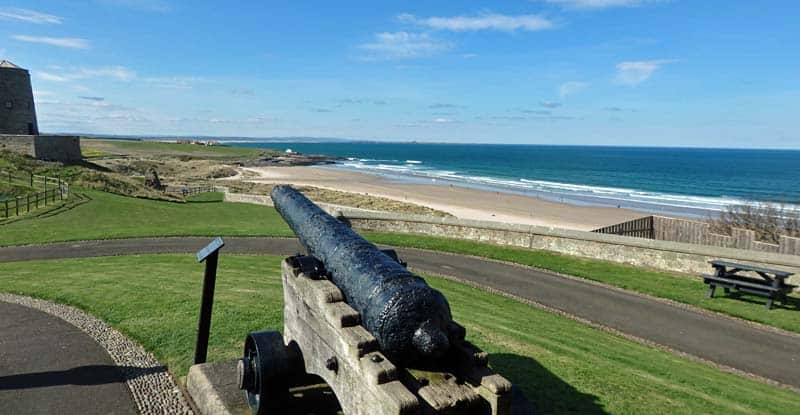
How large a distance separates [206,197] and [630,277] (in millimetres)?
29769

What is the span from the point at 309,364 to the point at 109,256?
13079mm

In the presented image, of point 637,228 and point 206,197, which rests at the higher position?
point 637,228

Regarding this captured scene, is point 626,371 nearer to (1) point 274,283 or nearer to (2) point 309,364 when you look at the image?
(2) point 309,364

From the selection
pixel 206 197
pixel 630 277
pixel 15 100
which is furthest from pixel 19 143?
pixel 630 277

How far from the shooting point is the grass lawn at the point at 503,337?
6762 millimetres

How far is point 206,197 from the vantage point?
3569 centimetres

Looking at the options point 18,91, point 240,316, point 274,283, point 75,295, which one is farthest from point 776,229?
point 18,91

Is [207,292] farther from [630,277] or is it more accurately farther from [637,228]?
[637,228]

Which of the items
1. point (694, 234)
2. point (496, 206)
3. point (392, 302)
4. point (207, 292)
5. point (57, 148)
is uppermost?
point (57, 148)

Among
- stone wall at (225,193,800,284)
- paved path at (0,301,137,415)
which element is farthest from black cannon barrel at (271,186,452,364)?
stone wall at (225,193,800,284)

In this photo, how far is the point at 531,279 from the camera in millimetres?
15164

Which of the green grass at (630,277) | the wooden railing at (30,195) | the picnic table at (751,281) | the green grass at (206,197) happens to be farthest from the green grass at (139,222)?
the picnic table at (751,281)

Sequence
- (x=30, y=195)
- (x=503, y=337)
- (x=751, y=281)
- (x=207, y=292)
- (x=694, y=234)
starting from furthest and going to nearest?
(x=30, y=195)
(x=694, y=234)
(x=751, y=281)
(x=503, y=337)
(x=207, y=292)

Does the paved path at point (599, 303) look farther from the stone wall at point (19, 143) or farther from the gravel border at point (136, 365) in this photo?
the stone wall at point (19, 143)
